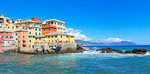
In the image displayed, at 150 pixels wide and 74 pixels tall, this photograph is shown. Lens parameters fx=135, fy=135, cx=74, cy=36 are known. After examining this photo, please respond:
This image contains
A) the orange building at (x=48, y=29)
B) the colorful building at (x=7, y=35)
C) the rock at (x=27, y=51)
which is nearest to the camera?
the rock at (x=27, y=51)

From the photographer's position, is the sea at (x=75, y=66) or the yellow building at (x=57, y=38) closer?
the sea at (x=75, y=66)

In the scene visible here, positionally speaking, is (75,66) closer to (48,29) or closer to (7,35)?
(7,35)

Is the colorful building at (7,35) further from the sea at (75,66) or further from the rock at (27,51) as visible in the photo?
the sea at (75,66)

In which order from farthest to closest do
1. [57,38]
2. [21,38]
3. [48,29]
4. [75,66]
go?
[48,29] → [21,38] → [57,38] → [75,66]

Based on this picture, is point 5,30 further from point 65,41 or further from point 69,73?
point 69,73

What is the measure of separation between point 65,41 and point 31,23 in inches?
980

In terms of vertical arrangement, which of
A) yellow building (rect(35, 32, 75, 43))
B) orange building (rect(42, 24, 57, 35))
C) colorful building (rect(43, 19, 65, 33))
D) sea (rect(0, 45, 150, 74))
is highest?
colorful building (rect(43, 19, 65, 33))

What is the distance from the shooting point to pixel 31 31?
228ft

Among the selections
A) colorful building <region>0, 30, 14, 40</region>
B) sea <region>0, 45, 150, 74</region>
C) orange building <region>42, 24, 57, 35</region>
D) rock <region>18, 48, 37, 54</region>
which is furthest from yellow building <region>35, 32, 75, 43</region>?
sea <region>0, 45, 150, 74</region>

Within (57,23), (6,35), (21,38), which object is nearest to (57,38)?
(21,38)

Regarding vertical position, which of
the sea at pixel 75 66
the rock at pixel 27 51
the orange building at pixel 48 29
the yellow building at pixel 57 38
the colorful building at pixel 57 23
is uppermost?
the colorful building at pixel 57 23

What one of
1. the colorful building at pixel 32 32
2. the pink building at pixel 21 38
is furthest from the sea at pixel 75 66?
the colorful building at pixel 32 32

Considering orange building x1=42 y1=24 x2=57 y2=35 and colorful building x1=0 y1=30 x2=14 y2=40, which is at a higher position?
orange building x1=42 y1=24 x2=57 y2=35

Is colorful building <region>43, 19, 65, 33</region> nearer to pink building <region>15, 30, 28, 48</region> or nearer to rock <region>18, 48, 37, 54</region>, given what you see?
pink building <region>15, 30, 28, 48</region>
